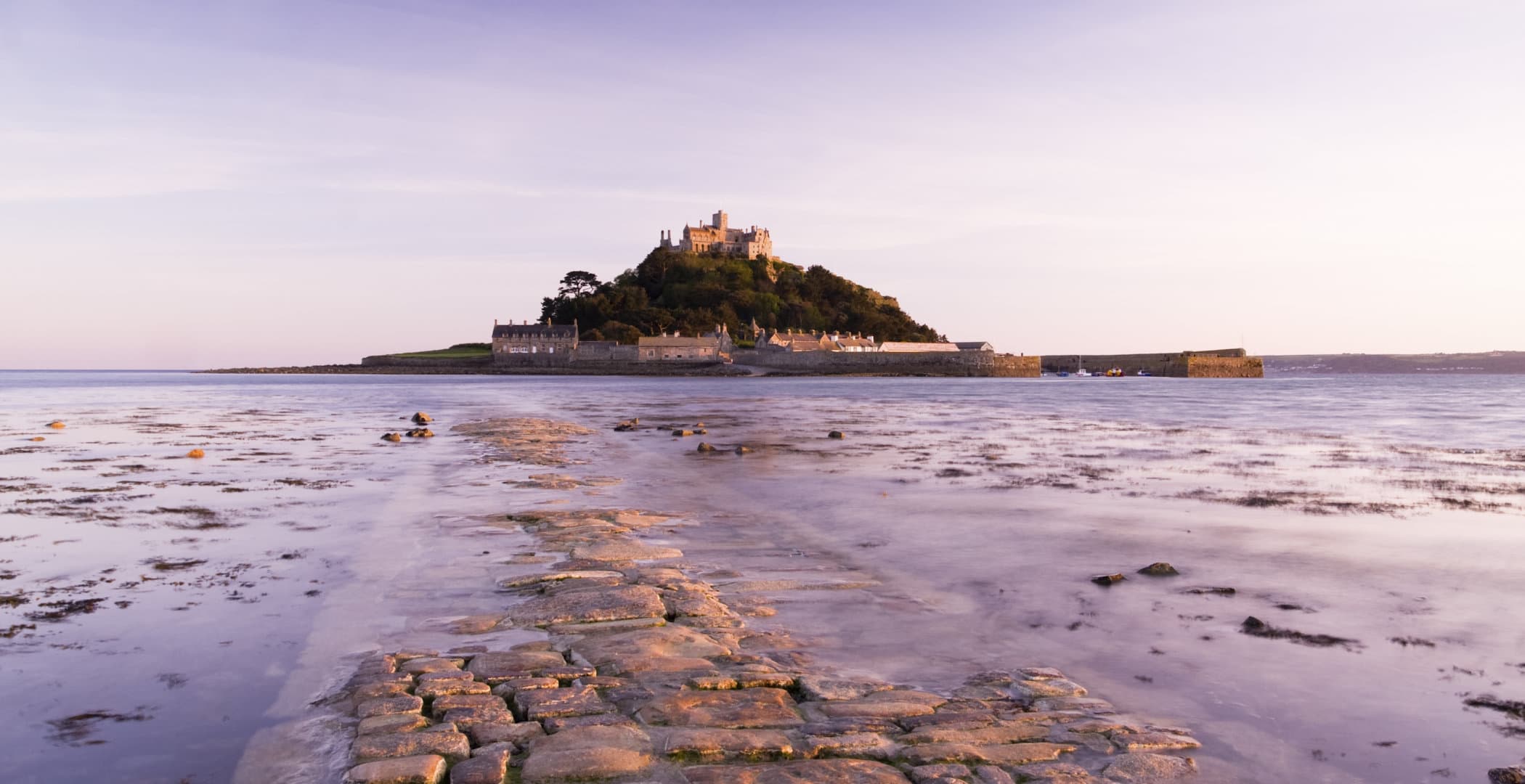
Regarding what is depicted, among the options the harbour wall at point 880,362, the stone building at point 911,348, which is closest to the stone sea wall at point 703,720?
the harbour wall at point 880,362

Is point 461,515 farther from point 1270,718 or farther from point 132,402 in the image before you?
point 132,402

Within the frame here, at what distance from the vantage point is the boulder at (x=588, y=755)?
4551 millimetres

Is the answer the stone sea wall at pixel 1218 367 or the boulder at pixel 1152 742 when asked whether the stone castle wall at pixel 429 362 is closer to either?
the stone sea wall at pixel 1218 367

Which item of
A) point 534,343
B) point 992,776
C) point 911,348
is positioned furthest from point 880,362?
point 992,776

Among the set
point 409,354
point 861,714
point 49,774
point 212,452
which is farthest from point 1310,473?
point 409,354

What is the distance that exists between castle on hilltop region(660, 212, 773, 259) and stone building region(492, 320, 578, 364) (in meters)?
29.4

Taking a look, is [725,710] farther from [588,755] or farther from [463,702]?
[463,702]

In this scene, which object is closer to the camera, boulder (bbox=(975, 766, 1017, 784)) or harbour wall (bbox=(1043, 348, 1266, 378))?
boulder (bbox=(975, 766, 1017, 784))

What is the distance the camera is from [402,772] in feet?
14.8

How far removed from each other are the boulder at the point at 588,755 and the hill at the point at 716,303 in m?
134

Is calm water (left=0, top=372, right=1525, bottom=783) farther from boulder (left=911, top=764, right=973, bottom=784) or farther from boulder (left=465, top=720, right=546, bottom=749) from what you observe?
boulder (left=911, top=764, right=973, bottom=784)

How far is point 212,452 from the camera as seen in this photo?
22.4 m

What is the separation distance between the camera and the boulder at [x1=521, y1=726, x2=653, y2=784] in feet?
14.9

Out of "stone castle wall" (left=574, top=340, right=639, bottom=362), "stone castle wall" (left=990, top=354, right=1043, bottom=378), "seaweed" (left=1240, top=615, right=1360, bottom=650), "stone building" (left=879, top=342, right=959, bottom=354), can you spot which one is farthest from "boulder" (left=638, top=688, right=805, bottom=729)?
"stone castle wall" (left=990, top=354, right=1043, bottom=378)
